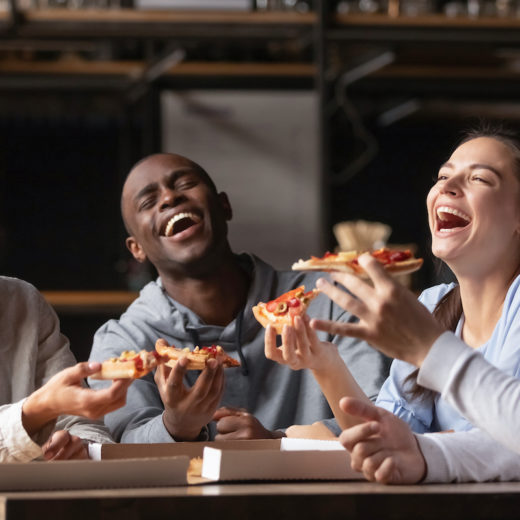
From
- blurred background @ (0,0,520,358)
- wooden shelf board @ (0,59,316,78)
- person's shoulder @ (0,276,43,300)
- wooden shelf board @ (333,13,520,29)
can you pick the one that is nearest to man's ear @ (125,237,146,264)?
person's shoulder @ (0,276,43,300)

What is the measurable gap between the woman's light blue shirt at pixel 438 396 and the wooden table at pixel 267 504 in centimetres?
39

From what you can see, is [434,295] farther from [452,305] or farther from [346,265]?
[346,265]

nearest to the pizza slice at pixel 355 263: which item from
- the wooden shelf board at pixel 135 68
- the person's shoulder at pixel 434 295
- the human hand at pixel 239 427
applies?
the person's shoulder at pixel 434 295

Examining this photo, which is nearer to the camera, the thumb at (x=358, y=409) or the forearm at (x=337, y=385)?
the thumb at (x=358, y=409)

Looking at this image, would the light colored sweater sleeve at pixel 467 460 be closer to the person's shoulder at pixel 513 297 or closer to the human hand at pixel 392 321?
the human hand at pixel 392 321

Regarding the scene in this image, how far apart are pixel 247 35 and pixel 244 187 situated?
2.59 ft

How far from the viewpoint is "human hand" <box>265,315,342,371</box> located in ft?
5.22

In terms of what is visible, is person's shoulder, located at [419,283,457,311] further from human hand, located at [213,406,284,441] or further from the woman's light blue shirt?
human hand, located at [213,406,284,441]

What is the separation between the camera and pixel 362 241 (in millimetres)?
3916

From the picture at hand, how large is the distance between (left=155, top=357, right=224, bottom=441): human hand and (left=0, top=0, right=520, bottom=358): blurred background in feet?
6.21

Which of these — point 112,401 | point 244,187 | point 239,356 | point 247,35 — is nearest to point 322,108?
point 247,35

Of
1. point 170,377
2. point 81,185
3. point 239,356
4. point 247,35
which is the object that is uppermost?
point 247,35

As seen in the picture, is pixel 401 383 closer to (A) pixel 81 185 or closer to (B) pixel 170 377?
(B) pixel 170 377

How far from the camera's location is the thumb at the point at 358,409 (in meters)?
1.27
